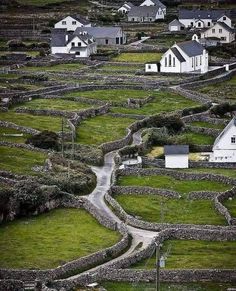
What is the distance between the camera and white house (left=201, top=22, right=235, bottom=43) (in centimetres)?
16275

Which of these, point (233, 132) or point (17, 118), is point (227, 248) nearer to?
point (233, 132)

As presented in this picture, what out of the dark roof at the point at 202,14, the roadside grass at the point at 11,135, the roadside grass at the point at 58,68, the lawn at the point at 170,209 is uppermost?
the dark roof at the point at 202,14

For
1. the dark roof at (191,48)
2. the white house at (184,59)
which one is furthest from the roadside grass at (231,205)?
the dark roof at (191,48)

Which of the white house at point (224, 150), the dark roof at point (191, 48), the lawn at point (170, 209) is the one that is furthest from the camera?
the dark roof at point (191, 48)

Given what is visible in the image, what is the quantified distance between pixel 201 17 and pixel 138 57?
37.7 m

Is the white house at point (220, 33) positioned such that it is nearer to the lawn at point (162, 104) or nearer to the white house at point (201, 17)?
the white house at point (201, 17)

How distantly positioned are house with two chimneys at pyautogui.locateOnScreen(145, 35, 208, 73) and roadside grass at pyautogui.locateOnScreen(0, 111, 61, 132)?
34.3 m

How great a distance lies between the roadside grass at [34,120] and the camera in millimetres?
96062

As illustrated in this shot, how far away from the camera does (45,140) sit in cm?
8675

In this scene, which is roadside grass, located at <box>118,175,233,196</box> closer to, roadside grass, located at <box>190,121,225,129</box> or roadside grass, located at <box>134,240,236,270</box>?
roadside grass, located at <box>134,240,236,270</box>

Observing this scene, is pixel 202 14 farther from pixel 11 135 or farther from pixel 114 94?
pixel 11 135

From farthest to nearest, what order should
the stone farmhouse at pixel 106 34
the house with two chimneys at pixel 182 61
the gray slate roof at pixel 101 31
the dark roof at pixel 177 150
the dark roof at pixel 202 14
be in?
the dark roof at pixel 202 14 < the gray slate roof at pixel 101 31 < the stone farmhouse at pixel 106 34 < the house with two chimneys at pixel 182 61 < the dark roof at pixel 177 150

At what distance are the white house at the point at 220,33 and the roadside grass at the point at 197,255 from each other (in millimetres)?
104453

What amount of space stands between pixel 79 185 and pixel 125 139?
712 inches
